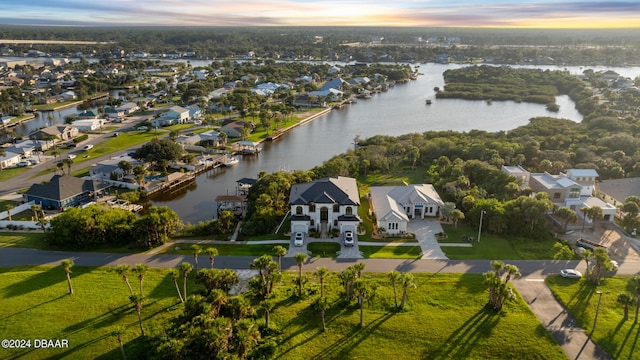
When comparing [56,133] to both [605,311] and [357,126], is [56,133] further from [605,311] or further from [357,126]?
[605,311]

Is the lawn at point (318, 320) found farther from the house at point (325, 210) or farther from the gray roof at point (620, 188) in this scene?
the gray roof at point (620, 188)

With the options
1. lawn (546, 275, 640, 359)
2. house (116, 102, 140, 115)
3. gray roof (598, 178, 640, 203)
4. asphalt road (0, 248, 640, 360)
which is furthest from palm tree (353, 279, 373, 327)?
house (116, 102, 140, 115)

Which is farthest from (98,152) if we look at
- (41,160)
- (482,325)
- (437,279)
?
(482,325)

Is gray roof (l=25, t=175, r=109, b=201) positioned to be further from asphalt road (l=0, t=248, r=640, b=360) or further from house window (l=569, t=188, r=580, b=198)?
house window (l=569, t=188, r=580, b=198)

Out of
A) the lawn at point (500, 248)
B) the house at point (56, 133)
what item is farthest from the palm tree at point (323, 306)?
the house at point (56, 133)

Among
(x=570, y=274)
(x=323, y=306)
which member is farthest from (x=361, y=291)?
(x=570, y=274)

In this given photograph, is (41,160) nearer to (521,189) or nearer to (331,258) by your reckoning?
(331,258)
